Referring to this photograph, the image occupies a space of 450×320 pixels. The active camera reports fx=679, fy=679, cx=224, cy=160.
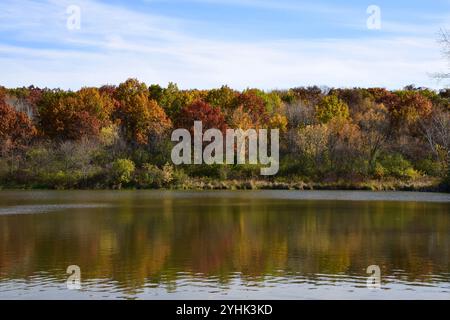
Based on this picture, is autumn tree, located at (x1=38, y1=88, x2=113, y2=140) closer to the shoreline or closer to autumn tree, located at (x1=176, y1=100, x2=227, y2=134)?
autumn tree, located at (x1=176, y1=100, x2=227, y2=134)

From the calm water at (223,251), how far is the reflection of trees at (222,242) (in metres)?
0.04

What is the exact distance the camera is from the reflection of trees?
63.8 ft

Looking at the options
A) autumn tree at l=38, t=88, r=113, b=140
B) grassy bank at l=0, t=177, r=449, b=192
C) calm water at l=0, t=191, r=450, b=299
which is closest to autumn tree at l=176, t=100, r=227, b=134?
grassy bank at l=0, t=177, r=449, b=192

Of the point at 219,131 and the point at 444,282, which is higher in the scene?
the point at 219,131

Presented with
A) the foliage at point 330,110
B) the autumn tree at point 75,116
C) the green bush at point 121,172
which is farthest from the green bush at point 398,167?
the autumn tree at point 75,116

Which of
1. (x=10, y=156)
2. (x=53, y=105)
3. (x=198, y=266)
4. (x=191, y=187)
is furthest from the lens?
(x=53, y=105)

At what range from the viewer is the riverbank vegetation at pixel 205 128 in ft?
216

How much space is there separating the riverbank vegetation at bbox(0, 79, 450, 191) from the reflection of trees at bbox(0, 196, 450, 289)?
26.5 m

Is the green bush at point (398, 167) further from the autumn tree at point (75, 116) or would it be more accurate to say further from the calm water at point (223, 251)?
the autumn tree at point (75, 116)

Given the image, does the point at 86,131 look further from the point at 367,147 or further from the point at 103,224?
the point at 103,224

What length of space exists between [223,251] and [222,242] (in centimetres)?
227
